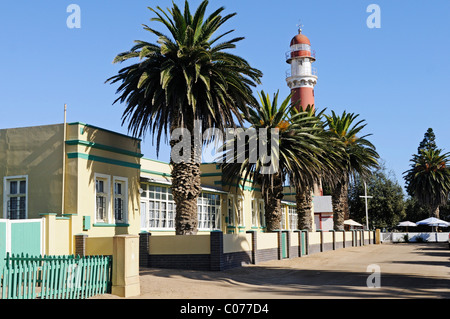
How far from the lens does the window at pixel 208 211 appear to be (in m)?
30.2

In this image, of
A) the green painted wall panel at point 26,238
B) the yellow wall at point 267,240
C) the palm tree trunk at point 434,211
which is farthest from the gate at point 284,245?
the palm tree trunk at point 434,211

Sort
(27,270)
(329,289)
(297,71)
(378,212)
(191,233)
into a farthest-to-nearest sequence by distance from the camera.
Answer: (378,212) < (297,71) < (191,233) < (329,289) < (27,270)

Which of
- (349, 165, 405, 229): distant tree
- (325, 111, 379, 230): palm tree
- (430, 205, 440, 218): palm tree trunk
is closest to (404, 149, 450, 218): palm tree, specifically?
(430, 205, 440, 218): palm tree trunk

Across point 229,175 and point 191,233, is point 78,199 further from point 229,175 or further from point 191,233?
point 229,175

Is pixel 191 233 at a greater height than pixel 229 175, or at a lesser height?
lesser

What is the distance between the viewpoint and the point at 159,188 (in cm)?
2645

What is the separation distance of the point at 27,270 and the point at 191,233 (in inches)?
422

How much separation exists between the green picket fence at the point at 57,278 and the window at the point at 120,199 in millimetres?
9040

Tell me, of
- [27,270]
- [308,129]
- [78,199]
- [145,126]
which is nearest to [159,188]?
[145,126]

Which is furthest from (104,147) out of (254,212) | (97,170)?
(254,212)

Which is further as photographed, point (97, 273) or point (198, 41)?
point (198, 41)

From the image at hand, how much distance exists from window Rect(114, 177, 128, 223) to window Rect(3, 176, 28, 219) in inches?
148

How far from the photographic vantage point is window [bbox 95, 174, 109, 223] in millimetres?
21250

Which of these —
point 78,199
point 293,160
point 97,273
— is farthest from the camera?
point 293,160
